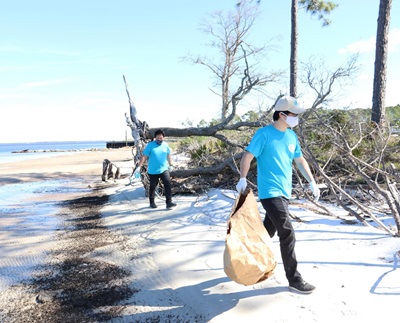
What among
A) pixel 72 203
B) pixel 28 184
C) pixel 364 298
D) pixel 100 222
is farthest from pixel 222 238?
pixel 28 184

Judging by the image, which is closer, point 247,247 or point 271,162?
point 247,247

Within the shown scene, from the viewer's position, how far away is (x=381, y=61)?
11641mm

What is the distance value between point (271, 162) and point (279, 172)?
126 millimetres

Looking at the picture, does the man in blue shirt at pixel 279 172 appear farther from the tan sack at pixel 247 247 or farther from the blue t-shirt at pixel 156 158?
the blue t-shirt at pixel 156 158

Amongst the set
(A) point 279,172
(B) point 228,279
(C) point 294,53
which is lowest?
(B) point 228,279

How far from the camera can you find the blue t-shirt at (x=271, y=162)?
11.3 ft

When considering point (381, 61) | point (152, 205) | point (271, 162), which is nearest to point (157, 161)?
point (152, 205)

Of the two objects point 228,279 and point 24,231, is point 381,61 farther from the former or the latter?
point 24,231

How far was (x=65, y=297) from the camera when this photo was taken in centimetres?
368

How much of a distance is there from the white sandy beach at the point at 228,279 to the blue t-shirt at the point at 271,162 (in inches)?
36.7

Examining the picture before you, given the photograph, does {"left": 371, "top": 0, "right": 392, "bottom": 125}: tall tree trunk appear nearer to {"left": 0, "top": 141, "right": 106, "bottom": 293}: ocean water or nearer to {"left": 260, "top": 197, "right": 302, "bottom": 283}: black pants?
{"left": 260, "top": 197, "right": 302, "bottom": 283}: black pants

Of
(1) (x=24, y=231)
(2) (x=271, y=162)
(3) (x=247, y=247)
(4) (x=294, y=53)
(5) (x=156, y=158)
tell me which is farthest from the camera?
(4) (x=294, y=53)

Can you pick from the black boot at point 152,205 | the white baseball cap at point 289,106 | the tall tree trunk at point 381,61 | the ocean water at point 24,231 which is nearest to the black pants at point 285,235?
the white baseball cap at point 289,106

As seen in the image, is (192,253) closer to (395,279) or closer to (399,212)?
(395,279)
